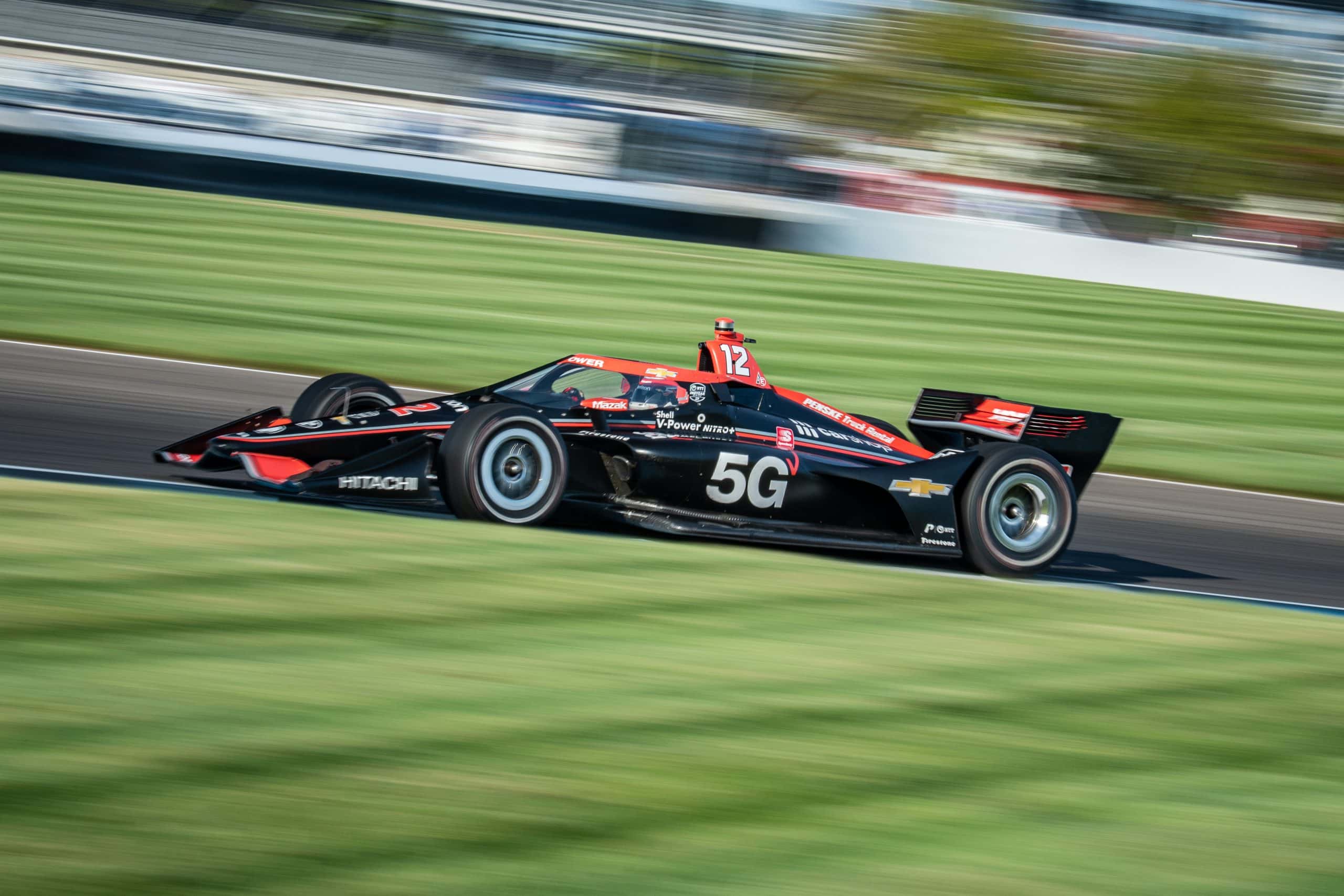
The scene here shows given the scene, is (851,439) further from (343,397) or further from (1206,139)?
(1206,139)

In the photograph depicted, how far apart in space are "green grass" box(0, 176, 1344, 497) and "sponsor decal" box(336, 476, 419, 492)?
16.0 feet

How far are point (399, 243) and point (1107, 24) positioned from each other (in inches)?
1028

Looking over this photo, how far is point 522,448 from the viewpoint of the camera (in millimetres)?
6801

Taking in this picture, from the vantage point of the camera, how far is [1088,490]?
10.7 meters

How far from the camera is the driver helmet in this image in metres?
7.34

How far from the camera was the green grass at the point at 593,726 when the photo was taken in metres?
3.51

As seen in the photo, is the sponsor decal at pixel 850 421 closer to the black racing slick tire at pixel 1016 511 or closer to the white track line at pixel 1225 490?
the black racing slick tire at pixel 1016 511

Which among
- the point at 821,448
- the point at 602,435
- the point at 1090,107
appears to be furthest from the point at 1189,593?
the point at 1090,107

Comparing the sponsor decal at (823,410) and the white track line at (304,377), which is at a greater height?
the sponsor decal at (823,410)

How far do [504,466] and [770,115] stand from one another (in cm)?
2816

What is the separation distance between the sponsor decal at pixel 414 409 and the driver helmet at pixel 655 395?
3.27 ft

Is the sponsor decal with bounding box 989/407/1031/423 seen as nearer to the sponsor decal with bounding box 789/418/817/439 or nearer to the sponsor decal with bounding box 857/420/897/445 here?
the sponsor decal with bounding box 857/420/897/445

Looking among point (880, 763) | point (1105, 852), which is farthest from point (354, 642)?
point (1105, 852)

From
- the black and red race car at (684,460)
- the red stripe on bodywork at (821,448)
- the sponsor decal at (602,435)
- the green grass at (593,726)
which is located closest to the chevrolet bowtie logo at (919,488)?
the black and red race car at (684,460)
